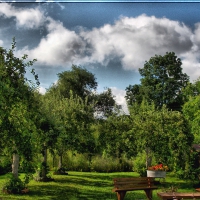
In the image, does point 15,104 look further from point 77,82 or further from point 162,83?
point 77,82

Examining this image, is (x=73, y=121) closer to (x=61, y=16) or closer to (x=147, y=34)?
(x=147, y=34)

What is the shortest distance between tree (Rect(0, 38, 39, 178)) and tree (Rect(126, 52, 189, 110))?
88.7 ft

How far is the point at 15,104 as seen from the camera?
1112 cm

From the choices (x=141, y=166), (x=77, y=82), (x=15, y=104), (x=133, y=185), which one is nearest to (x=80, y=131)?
(x=141, y=166)

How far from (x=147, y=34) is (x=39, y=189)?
854cm

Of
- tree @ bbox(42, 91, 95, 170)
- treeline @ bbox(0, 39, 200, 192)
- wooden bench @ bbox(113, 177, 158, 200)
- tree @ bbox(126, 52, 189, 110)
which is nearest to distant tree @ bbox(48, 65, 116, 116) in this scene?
tree @ bbox(126, 52, 189, 110)

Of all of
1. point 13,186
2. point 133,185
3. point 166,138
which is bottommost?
point 13,186

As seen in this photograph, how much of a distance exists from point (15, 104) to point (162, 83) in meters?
30.3

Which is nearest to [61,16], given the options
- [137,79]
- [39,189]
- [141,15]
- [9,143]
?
[141,15]

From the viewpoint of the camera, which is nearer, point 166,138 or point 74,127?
point 166,138

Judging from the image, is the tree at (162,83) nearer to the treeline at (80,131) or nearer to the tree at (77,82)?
the treeline at (80,131)

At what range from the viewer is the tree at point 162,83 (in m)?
38.2

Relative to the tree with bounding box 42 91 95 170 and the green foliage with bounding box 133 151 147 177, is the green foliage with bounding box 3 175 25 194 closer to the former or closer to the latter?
the tree with bounding box 42 91 95 170

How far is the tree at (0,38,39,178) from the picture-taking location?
32.4 feet
